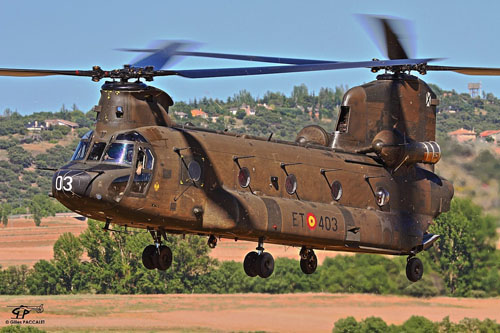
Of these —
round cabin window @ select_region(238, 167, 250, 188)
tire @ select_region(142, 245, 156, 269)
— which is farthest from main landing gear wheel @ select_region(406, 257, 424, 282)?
tire @ select_region(142, 245, 156, 269)

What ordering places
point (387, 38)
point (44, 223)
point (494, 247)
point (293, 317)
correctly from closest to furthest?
point (387, 38) → point (494, 247) → point (293, 317) → point (44, 223)

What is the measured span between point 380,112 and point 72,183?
37.9 ft

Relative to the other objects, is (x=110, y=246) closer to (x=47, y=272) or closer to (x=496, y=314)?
(x=47, y=272)

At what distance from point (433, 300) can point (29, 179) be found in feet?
362

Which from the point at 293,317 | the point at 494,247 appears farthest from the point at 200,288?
the point at 494,247

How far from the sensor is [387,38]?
31.9 m

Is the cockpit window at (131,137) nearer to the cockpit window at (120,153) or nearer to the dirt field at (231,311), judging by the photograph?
the cockpit window at (120,153)

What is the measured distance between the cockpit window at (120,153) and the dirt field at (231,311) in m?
42.2

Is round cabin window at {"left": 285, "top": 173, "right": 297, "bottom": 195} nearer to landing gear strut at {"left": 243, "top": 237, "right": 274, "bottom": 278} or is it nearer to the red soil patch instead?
landing gear strut at {"left": 243, "top": 237, "right": 274, "bottom": 278}

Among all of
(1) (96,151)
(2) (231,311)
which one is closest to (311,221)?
(1) (96,151)

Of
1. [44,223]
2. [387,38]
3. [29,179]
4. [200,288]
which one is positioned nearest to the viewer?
Answer: [387,38]

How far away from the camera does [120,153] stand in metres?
24.8

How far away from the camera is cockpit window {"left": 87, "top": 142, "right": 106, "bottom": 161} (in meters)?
25.0

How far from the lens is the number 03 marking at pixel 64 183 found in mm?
24109
